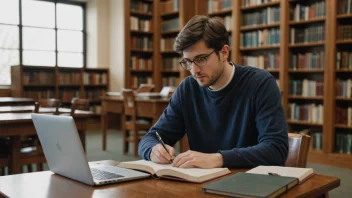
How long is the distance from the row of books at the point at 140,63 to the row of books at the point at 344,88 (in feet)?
11.6

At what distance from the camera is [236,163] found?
4.01 feet

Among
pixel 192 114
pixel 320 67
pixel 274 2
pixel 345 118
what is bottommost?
pixel 345 118

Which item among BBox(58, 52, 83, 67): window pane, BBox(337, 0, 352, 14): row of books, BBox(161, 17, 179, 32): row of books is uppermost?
BBox(161, 17, 179, 32): row of books

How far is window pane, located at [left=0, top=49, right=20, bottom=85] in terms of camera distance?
7.00m

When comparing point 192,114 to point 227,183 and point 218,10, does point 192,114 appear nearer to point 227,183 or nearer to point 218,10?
point 227,183

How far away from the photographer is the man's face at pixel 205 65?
142cm

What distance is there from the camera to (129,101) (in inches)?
187

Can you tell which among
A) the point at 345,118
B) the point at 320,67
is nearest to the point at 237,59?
the point at 320,67

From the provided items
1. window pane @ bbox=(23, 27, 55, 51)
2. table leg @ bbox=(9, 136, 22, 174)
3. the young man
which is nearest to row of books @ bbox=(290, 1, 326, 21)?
the young man

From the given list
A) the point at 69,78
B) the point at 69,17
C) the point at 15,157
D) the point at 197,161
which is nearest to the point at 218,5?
the point at 69,78

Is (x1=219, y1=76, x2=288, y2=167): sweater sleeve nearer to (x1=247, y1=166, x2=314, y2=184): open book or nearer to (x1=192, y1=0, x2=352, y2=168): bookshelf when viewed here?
(x1=247, y1=166, x2=314, y2=184): open book

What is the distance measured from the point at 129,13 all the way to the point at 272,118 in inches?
222

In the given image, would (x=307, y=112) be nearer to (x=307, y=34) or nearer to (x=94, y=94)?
(x=307, y=34)

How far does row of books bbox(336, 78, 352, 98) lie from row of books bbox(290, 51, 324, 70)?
288 mm
